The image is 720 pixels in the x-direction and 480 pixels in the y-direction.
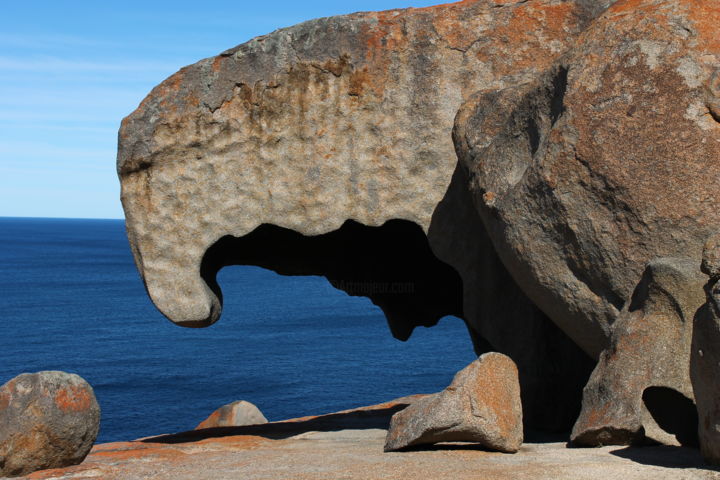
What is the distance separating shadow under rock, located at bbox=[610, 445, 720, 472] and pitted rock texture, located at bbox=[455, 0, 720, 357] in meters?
1.08

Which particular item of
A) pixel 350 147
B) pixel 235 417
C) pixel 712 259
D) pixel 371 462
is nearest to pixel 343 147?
pixel 350 147

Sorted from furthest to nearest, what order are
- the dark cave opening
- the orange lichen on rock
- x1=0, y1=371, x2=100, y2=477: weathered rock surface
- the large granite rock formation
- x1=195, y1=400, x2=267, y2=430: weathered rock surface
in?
x1=195, y1=400, x2=267, y2=430: weathered rock surface, the dark cave opening, the large granite rock formation, the orange lichen on rock, x1=0, y1=371, x2=100, y2=477: weathered rock surface

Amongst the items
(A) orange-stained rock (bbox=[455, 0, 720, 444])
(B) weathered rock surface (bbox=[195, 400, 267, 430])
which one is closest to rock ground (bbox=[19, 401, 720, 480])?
(A) orange-stained rock (bbox=[455, 0, 720, 444])

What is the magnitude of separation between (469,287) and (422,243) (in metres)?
3.58

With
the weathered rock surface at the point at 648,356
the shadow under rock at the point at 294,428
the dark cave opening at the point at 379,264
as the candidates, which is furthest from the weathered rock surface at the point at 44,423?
the dark cave opening at the point at 379,264

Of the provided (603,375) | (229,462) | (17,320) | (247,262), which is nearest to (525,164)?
(603,375)

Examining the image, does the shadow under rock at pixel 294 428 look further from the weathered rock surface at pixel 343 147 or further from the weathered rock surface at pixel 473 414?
the weathered rock surface at pixel 473 414

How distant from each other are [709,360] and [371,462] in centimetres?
232

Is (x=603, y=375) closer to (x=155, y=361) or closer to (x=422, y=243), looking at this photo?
(x=422, y=243)

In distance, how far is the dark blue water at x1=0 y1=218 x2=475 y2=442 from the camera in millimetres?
32625

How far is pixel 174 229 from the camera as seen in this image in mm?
9289

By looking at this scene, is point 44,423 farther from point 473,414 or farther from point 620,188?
point 620,188

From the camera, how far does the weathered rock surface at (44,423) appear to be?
7363 millimetres

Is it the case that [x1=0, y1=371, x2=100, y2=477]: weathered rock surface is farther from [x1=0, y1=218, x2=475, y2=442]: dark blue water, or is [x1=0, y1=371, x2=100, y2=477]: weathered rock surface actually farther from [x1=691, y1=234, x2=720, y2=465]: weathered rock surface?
[x1=0, y1=218, x2=475, y2=442]: dark blue water
